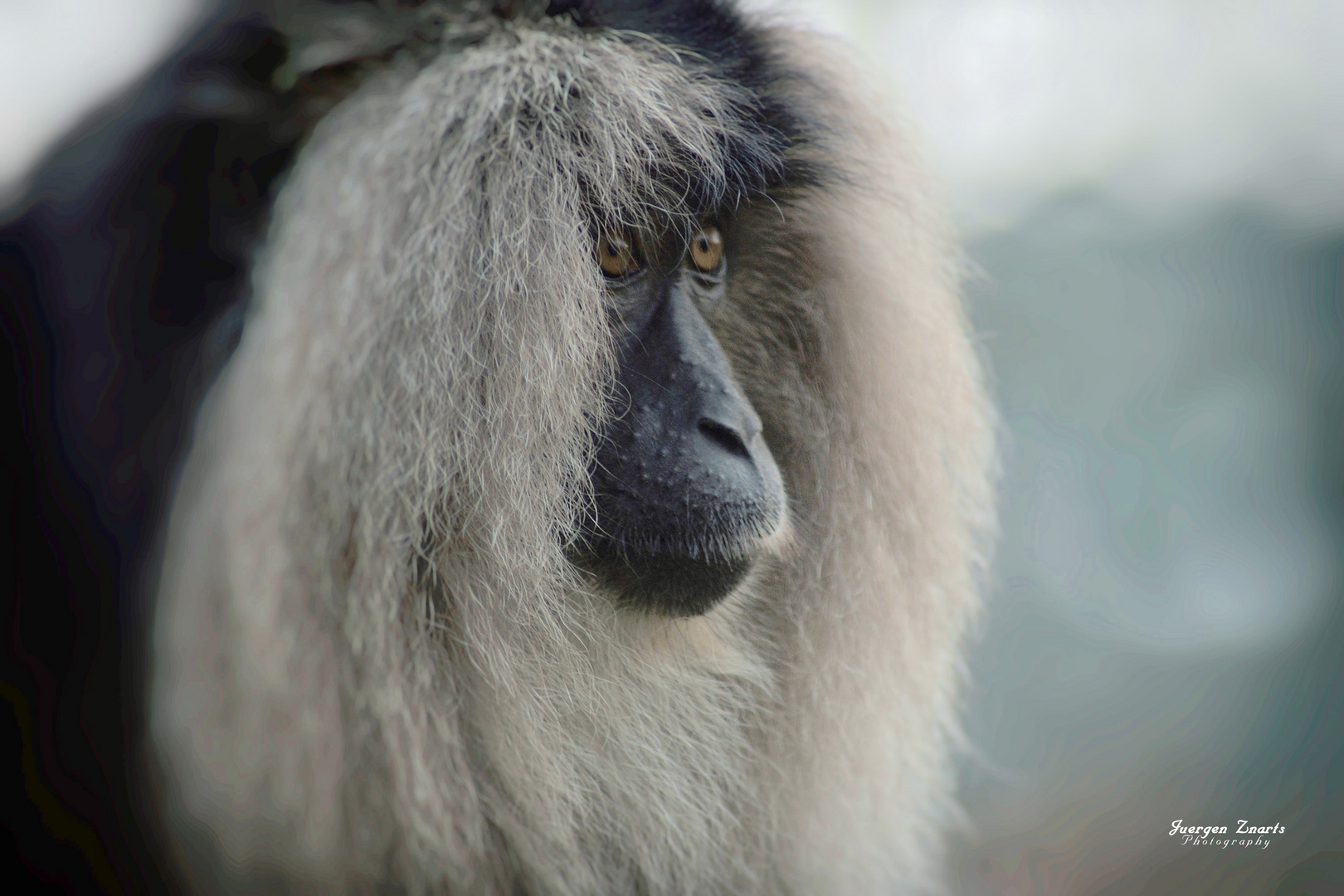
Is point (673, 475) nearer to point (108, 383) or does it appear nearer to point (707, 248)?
point (707, 248)

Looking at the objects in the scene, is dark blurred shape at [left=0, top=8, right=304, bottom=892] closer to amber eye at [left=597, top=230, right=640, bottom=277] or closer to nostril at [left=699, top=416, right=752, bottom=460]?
amber eye at [left=597, top=230, right=640, bottom=277]

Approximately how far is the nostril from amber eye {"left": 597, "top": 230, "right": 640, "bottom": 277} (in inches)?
5.3

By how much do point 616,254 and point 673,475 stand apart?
0.18 meters

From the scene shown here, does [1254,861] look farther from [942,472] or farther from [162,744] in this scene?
[162,744]

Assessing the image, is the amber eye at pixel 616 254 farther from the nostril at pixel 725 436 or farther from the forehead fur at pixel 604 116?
the nostril at pixel 725 436

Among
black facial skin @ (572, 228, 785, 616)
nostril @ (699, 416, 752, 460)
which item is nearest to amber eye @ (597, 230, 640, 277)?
black facial skin @ (572, 228, 785, 616)

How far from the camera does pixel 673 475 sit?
1.87 ft

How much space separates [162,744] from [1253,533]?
3.66ft

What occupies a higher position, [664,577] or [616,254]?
[616,254]

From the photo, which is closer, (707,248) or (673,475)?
(673,475)

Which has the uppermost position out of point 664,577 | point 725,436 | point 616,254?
point 616,254

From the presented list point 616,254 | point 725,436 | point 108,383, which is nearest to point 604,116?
point 616,254

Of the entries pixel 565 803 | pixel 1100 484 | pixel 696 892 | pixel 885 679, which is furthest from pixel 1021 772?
pixel 565 803

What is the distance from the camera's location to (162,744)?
510 millimetres
